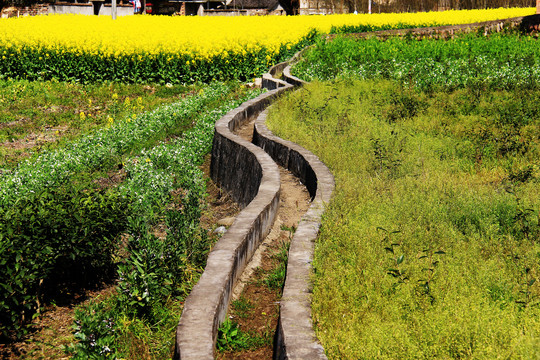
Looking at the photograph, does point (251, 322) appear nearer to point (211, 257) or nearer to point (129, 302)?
point (211, 257)

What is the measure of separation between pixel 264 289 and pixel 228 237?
53cm

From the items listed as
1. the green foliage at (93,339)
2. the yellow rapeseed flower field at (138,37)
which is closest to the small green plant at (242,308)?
the green foliage at (93,339)

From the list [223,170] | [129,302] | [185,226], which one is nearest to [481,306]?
[129,302]

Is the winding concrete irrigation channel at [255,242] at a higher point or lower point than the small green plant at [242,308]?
higher

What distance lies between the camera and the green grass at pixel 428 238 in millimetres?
3670

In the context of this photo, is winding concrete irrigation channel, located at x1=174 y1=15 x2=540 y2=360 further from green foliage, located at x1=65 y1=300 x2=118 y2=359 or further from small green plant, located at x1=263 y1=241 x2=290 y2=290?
green foliage, located at x1=65 y1=300 x2=118 y2=359

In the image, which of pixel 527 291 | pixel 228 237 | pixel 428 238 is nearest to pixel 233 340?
pixel 228 237

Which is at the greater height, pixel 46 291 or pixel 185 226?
pixel 185 226

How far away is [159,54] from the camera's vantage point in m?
19.3

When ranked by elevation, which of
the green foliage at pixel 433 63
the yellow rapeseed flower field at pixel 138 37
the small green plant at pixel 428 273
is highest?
the yellow rapeseed flower field at pixel 138 37

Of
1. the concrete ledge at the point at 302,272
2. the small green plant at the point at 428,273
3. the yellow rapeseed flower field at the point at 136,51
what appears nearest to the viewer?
the concrete ledge at the point at 302,272

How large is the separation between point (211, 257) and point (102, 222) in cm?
158

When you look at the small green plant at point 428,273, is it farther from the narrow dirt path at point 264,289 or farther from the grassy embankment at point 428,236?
the narrow dirt path at point 264,289

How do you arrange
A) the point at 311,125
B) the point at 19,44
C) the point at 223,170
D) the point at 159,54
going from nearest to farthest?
the point at 223,170 → the point at 311,125 → the point at 159,54 → the point at 19,44
